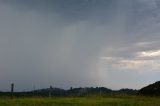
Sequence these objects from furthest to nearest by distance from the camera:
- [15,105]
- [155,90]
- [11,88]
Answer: [155,90] < [11,88] < [15,105]

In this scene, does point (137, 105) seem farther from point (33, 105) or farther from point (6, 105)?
Answer: point (6, 105)

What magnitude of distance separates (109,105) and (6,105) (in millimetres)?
15425

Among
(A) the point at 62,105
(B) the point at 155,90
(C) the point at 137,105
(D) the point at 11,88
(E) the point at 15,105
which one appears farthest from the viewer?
(B) the point at 155,90

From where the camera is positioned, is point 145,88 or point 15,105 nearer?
point 15,105

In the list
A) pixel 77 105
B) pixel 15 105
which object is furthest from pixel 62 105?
pixel 15 105

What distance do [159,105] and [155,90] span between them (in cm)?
5884

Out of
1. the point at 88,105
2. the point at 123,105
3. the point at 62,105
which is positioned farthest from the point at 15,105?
the point at 123,105

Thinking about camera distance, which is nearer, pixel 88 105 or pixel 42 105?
pixel 42 105

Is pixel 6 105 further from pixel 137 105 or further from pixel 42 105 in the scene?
pixel 137 105

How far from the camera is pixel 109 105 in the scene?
171ft

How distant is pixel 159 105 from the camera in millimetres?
52375

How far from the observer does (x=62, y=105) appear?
162ft

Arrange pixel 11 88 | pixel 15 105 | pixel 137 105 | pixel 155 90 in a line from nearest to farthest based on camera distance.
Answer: pixel 15 105 < pixel 137 105 < pixel 11 88 < pixel 155 90

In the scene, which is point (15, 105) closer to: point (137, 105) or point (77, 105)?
point (77, 105)
